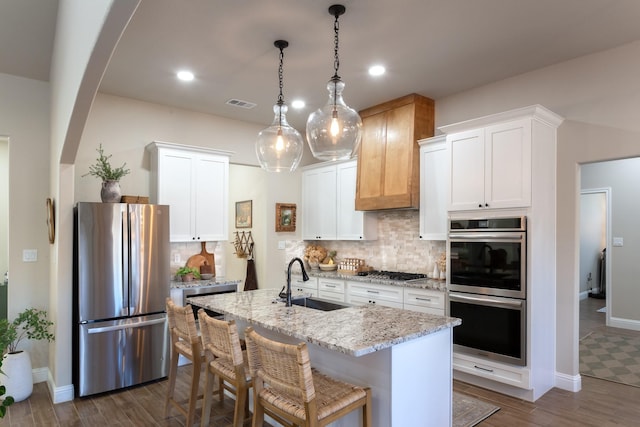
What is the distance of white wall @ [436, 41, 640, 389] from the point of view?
3305 mm

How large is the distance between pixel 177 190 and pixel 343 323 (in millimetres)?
2929

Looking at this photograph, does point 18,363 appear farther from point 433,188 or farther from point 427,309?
point 433,188

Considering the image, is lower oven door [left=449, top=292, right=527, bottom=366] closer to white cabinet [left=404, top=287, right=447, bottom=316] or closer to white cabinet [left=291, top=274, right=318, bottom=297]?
white cabinet [left=404, top=287, right=447, bottom=316]

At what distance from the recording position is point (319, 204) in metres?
5.66

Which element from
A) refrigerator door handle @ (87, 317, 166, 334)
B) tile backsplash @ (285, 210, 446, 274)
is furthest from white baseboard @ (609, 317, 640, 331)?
refrigerator door handle @ (87, 317, 166, 334)

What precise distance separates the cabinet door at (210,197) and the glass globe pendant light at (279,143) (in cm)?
178

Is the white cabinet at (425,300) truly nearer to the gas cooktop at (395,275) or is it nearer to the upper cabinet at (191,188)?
the gas cooktop at (395,275)

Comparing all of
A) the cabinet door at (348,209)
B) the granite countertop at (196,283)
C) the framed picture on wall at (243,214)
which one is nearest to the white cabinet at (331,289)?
the cabinet door at (348,209)

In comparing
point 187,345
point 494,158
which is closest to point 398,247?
point 494,158

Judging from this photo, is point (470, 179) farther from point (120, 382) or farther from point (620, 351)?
point (120, 382)

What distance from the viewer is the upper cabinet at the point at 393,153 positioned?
4410 mm

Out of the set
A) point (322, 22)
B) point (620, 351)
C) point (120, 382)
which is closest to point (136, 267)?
point (120, 382)

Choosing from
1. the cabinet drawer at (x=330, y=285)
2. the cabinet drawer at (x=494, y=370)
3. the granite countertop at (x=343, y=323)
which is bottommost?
the cabinet drawer at (x=494, y=370)

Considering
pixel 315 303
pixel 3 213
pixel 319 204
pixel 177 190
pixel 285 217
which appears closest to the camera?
pixel 315 303
